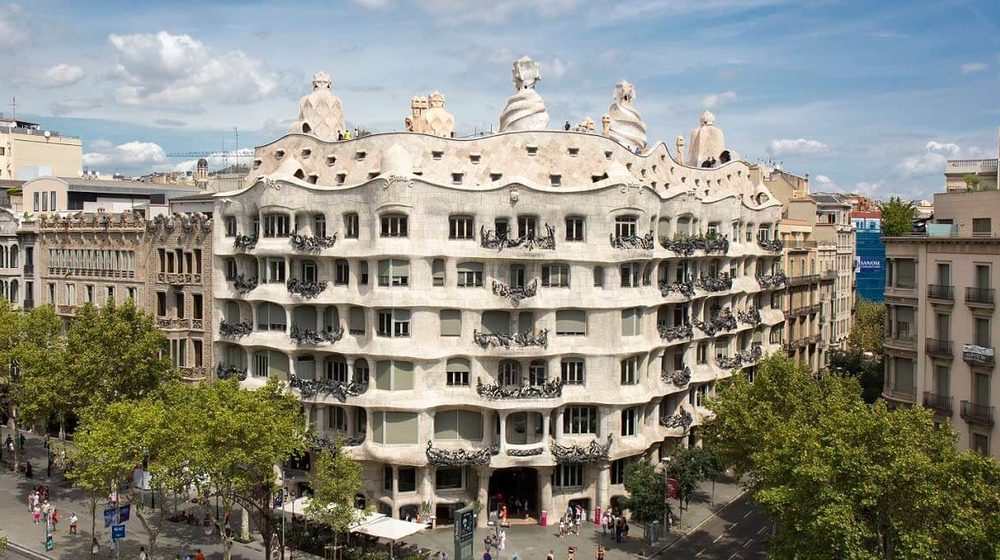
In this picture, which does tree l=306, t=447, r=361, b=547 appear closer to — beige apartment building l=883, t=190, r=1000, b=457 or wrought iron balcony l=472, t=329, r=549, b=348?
wrought iron balcony l=472, t=329, r=549, b=348

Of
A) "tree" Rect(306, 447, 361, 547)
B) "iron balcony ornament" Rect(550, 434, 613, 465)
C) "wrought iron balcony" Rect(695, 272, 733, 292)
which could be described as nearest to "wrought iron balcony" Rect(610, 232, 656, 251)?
"wrought iron balcony" Rect(695, 272, 733, 292)

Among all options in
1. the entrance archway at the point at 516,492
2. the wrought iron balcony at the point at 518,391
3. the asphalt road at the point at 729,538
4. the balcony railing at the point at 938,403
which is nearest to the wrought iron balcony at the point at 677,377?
the asphalt road at the point at 729,538

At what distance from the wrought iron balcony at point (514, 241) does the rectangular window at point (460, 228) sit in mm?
844

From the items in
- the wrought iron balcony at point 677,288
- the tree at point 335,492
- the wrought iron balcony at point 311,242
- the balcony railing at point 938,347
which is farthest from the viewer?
the wrought iron balcony at point 677,288

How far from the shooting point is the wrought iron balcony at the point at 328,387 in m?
59.9

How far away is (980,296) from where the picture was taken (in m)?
53.1

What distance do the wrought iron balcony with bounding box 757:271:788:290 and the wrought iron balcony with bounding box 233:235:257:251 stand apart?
1704 inches

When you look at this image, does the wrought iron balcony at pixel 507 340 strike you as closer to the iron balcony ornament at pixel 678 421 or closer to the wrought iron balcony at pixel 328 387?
the wrought iron balcony at pixel 328 387

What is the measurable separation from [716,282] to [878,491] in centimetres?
3628

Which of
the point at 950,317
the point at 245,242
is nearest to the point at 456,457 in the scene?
the point at 245,242

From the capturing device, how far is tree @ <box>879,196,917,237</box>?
93.8 metres

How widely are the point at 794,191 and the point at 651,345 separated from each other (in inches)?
1985

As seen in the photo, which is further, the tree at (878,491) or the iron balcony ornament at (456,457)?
the iron balcony ornament at (456,457)

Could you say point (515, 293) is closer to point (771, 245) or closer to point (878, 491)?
point (878, 491)
